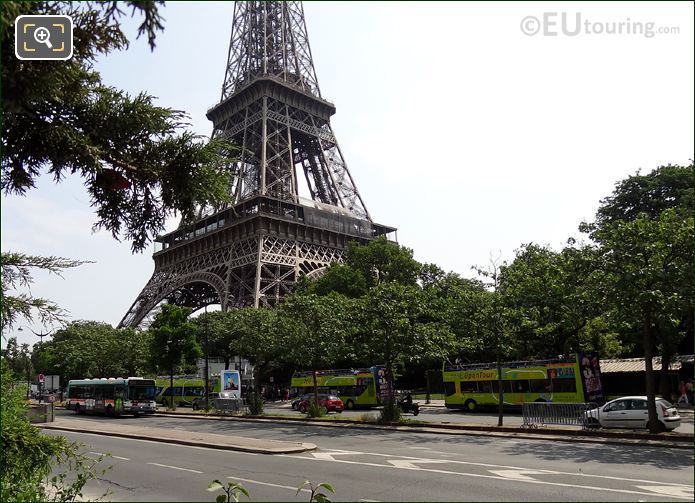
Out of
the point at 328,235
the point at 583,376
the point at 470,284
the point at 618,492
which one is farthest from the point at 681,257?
the point at 328,235

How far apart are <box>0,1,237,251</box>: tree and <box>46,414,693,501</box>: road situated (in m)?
6.34

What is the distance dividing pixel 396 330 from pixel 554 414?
26.8 feet

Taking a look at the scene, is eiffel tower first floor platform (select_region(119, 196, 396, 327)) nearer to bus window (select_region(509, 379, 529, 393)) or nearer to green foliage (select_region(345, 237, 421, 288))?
green foliage (select_region(345, 237, 421, 288))

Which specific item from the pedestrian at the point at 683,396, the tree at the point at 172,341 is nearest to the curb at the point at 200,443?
the tree at the point at 172,341

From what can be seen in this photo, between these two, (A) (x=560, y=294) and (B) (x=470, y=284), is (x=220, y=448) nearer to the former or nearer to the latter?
(A) (x=560, y=294)

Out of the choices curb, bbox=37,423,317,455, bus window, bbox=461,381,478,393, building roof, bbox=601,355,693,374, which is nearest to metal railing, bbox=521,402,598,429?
curb, bbox=37,423,317,455

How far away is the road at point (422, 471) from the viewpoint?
38.3ft

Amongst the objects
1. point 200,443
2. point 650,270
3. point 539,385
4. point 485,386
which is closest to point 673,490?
point 650,270

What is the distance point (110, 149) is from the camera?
6844 millimetres

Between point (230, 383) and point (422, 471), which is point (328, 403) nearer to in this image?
point (230, 383)

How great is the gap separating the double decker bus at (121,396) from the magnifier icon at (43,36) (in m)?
37.6

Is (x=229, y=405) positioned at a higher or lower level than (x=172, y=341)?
lower

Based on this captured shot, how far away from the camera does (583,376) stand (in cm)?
3172

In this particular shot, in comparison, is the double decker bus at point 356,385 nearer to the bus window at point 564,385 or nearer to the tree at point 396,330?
the tree at point 396,330
